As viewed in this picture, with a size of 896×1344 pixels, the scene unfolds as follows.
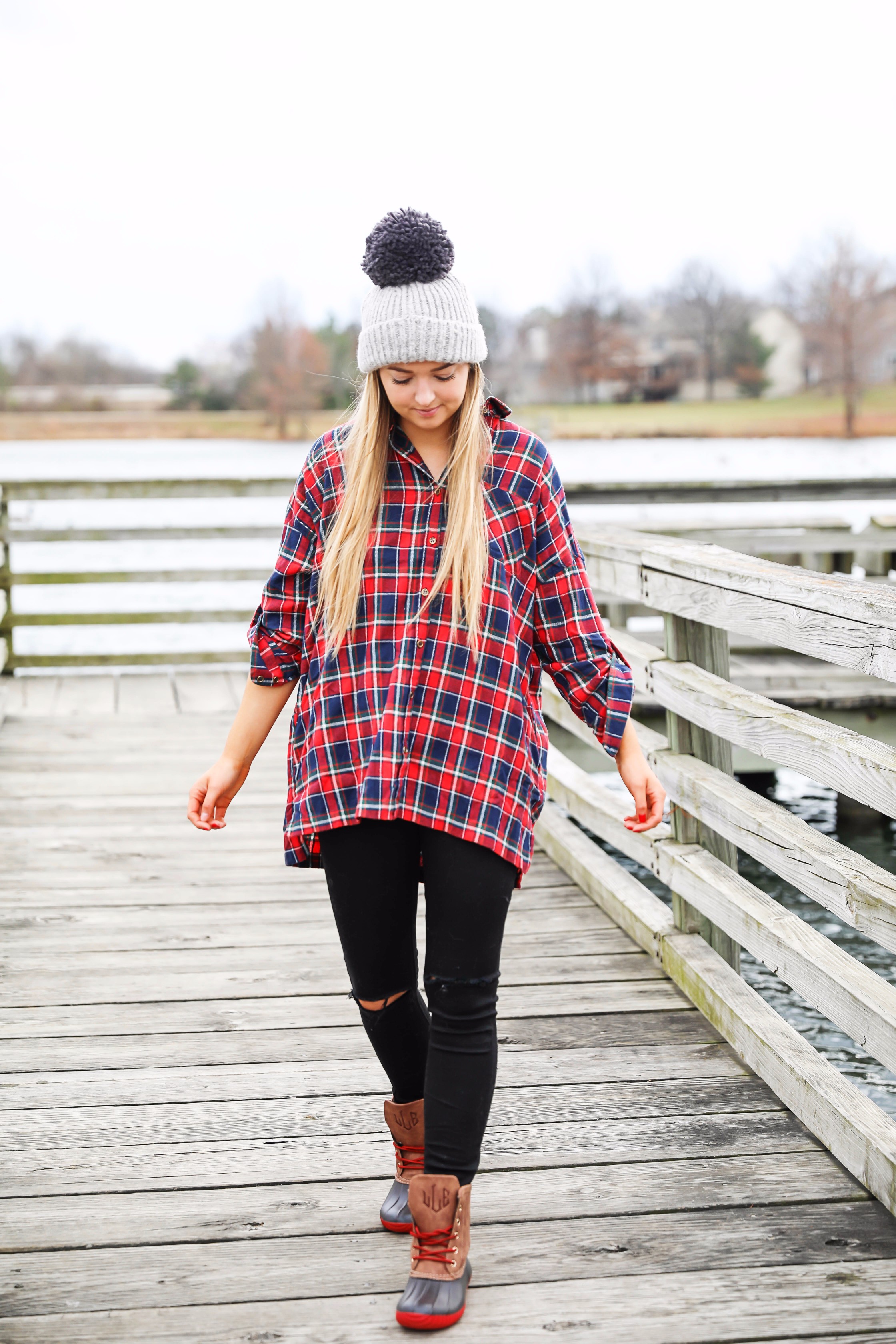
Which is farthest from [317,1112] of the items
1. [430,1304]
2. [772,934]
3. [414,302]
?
[414,302]

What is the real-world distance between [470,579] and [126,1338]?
1053mm

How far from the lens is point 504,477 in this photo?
164 centimetres

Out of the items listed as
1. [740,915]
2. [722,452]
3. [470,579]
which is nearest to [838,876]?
[740,915]

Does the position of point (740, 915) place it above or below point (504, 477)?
below

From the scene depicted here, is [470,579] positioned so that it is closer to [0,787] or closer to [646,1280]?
[646,1280]

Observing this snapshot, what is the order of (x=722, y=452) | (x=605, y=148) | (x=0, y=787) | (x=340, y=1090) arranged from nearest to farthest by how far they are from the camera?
(x=340, y=1090)
(x=0, y=787)
(x=722, y=452)
(x=605, y=148)

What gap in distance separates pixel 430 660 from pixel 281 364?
1925 cm

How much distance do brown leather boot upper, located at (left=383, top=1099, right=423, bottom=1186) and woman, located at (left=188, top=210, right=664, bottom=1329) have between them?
15cm

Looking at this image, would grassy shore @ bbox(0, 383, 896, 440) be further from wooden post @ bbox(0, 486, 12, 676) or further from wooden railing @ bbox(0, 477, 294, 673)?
wooden post @ bbox(0, 486, 12, 676)

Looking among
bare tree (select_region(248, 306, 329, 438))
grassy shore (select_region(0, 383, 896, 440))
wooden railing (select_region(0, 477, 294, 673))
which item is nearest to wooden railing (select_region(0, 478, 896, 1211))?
wooden railing (select_region(0, 477, 294, 673))

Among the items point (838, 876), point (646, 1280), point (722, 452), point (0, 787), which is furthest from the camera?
point (722, 452)

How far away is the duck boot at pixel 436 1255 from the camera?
1.58 m

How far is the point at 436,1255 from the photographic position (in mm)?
1619

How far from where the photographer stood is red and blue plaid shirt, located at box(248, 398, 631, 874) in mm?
1589
